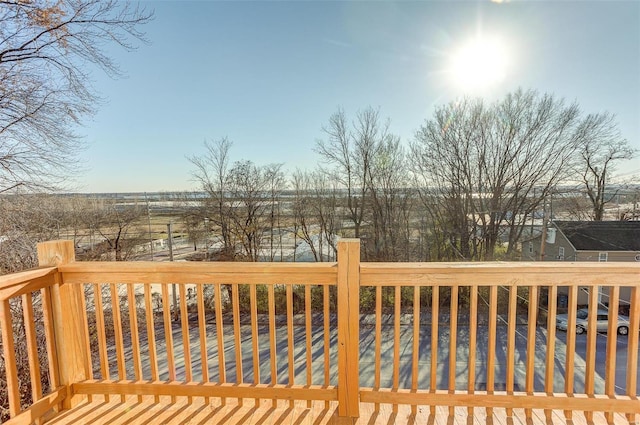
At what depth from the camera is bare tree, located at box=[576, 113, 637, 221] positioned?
7988 mm

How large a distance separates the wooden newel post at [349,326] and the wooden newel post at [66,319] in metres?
1.52

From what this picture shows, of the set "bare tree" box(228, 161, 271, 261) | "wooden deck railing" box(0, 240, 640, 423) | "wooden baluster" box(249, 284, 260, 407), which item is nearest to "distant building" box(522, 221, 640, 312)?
"wooden deck railing" box(0, 240, 640, 423)

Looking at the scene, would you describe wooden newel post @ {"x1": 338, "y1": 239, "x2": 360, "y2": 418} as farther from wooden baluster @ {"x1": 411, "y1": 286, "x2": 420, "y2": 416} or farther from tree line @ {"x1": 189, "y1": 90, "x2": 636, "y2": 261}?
tree line @ {"x1": 189, "y1": 90, "x2": 636, "y2": 261}

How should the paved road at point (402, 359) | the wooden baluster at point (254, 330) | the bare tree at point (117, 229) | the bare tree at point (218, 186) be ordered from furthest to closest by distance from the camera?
the bare tree at point (218, 186) → the bare tree at point (117, 229) → the paved road at point (402, 359) → the wooden baluster at point (254, 330)

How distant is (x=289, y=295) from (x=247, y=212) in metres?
10.4

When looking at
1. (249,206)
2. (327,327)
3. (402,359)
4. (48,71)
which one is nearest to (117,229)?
(249,206)

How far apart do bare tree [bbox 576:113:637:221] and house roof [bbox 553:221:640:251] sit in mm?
662

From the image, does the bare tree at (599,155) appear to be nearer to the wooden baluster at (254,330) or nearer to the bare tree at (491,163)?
the bare tree at (491,163)

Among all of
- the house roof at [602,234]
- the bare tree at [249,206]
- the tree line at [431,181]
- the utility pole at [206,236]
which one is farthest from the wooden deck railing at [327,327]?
the utility pole at [206,236]

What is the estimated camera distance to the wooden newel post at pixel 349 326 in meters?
1.34

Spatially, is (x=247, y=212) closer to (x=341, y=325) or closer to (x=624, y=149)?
(x=341, y=325)

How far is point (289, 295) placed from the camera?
4.68 ft

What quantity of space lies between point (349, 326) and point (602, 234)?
11.6m

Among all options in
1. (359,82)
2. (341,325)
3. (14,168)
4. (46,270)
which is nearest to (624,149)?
(359,82)
